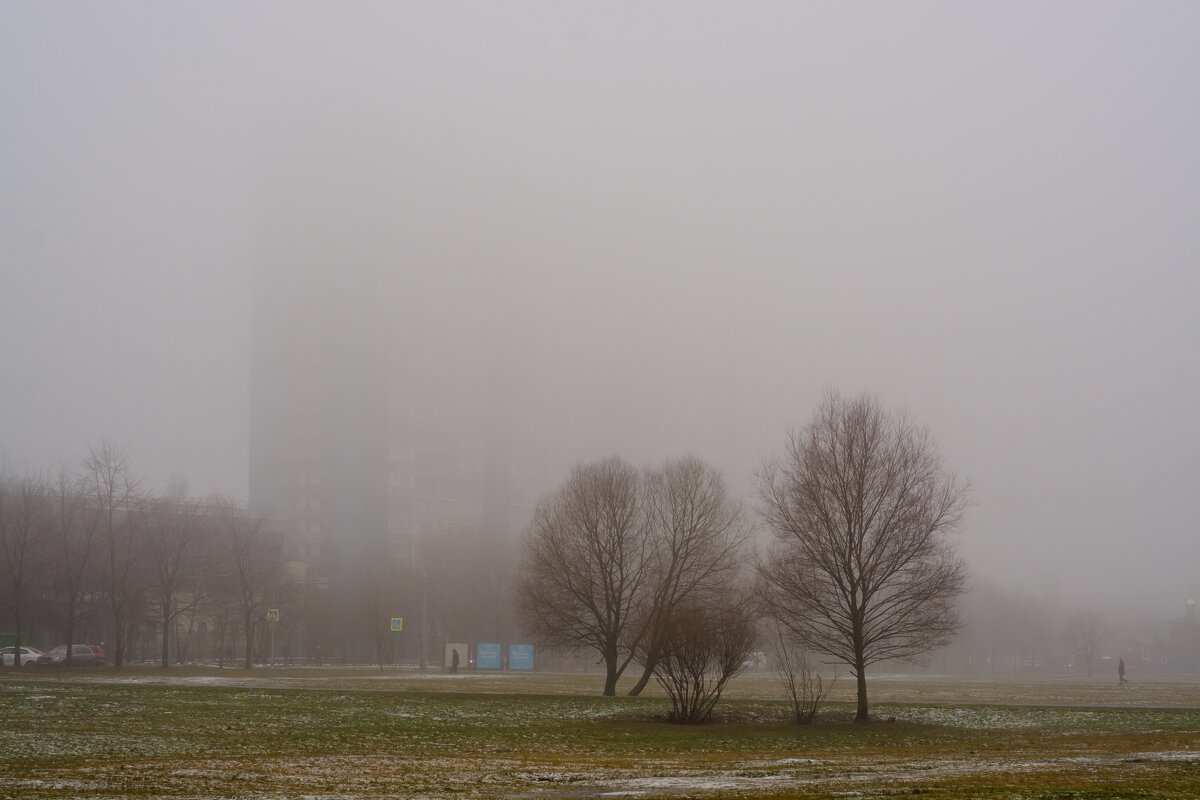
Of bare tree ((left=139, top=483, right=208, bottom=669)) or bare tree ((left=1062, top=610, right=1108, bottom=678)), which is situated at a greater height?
bare tree ((left=139, top=483, right=208, bottom=669))

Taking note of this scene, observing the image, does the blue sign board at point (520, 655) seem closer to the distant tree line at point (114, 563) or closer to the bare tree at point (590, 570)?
the distant tree line at point (114, 563)

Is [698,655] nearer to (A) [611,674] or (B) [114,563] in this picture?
(A) [611,674]

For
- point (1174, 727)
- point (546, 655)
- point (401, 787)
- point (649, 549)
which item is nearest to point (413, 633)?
point (546, 655)

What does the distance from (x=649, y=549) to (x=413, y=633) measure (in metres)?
70.9

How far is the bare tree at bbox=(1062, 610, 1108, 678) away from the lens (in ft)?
447

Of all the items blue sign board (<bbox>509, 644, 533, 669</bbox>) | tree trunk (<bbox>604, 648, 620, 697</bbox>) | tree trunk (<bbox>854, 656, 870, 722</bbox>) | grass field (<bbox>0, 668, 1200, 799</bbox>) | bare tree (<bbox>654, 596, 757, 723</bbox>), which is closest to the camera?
grass field (<bbox>0, 668, 1200, 799</bbox>)

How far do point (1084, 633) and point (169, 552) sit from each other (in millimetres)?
111058

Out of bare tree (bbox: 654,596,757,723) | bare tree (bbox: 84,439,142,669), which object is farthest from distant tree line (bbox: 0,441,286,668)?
bare tree (bbox: 654,596,757,723)

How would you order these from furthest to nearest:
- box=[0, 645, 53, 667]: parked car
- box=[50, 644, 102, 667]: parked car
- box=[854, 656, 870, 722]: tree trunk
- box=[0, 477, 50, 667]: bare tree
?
box=[0, 645, 53, 667]: parked car → box=[50, 644, 102, 667]: parked car → box=[0, 477, 50, 667]: bare tree → box=[854, 656, 870, 722]: tree trunk

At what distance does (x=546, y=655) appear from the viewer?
110000mm

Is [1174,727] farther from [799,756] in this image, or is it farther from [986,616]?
[986,616]

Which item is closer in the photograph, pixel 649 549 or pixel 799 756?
pixel 799 756

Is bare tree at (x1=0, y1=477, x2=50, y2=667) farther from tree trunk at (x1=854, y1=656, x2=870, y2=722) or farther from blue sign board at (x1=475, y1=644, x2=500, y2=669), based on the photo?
tree trunk at (x1=854, y1=656, x2=870, y2=722)

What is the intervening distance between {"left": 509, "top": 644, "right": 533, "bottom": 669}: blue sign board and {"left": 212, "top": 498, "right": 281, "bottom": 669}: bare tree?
2179 centimetres
